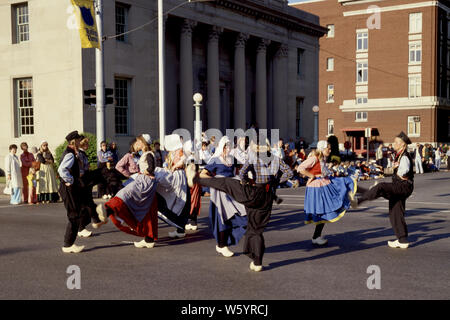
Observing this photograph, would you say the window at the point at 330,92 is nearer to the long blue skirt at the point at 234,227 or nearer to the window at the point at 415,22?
the window at the point at 415,22

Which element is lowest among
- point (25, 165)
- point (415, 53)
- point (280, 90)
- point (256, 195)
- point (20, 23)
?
point (25, 165)

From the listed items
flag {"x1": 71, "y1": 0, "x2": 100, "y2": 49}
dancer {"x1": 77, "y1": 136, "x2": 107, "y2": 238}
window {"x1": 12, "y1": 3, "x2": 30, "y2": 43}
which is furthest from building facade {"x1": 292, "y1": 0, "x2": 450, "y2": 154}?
dancer {"x1": 77, "y1": 136, "x2": 107, "y2": 238}

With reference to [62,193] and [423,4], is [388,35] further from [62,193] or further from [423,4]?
[62,193]

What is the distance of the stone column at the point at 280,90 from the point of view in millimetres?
40406

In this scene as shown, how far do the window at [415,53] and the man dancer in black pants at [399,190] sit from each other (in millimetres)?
53367

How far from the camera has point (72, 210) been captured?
8.51 m

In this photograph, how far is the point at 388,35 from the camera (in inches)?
2328

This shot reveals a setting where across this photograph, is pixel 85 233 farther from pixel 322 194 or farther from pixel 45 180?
pixel 45 180

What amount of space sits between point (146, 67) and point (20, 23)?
22.2ft

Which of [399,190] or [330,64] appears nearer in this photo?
[399,190]

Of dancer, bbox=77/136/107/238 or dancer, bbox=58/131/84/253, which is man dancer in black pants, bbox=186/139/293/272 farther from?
dancer, bbox=58/131/84/253

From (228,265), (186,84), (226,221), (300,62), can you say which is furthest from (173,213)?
(300,62)

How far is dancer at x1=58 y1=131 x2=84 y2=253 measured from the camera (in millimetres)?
8500
